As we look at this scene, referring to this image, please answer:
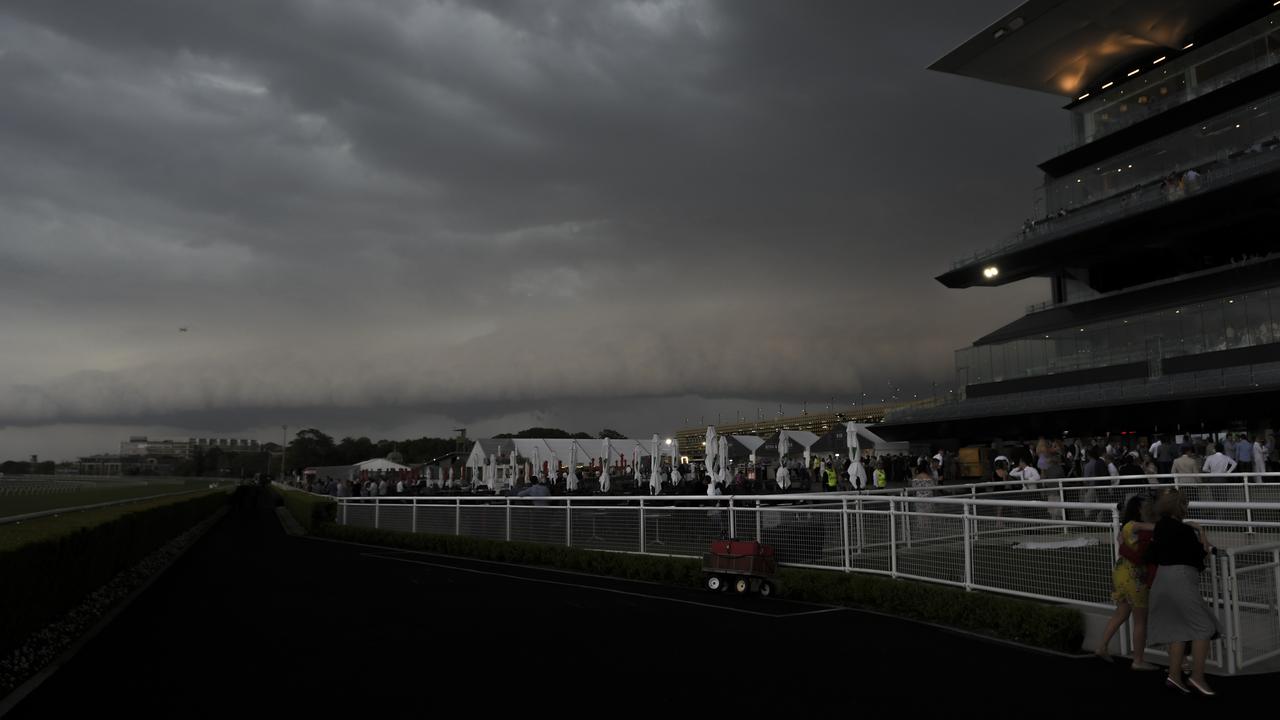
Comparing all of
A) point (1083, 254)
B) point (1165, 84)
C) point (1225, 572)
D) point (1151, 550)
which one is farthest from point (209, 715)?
point (1165, 84)

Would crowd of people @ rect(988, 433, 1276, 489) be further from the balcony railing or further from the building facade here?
the balcony railing

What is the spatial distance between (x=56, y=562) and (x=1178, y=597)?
11.3m

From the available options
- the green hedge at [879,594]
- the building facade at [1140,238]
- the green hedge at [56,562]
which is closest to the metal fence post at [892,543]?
the green hedge at [879,594]

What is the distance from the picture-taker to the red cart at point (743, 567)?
11930mm

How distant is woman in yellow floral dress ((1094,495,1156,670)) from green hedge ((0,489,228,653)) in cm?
990

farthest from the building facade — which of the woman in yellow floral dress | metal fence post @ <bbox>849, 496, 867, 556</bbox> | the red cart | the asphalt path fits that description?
the asphalt path

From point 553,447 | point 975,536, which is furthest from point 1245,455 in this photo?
point 553,447

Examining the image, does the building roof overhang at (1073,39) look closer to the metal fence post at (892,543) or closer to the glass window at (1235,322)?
the glass window at (1235,322)

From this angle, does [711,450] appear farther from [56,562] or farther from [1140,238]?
[1140,238]

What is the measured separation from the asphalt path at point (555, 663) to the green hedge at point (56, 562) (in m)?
0.65

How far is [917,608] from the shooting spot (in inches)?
392

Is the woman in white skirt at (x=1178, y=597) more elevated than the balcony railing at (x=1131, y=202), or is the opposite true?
the balcony railing at (x=1131, y=202)

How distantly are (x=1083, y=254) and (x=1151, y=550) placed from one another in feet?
129

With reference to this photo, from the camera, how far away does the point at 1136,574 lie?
716cm
